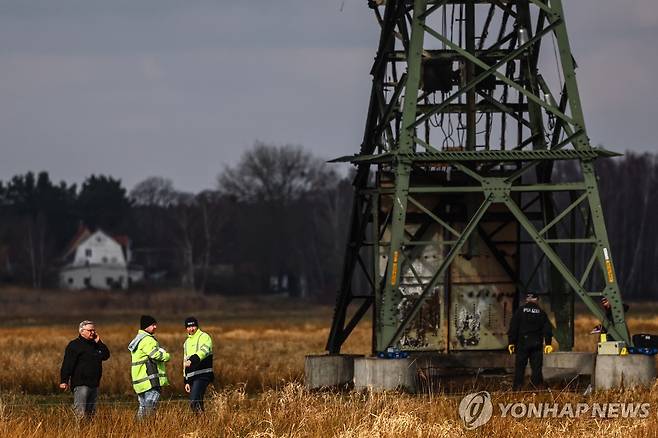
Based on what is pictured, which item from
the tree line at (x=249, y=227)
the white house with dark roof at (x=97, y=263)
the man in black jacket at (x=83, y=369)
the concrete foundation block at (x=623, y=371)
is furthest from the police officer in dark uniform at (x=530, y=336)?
the white house with dark roof at (x=97, y=263)

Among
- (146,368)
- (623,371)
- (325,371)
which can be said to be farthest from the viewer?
(325,371)

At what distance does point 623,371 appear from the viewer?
2486 centimetres

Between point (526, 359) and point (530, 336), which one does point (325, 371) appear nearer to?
point (526, 359)

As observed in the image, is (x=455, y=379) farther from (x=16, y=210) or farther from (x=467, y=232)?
(x=16, y=210)

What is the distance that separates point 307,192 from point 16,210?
95.7ft

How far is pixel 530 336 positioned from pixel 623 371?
1.67 meters

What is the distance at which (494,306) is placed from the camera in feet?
96.6

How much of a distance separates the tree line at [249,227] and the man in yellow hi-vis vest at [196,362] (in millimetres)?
97198

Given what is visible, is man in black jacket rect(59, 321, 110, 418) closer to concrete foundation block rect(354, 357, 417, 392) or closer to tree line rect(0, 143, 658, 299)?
concrete foundation block rect(354, 357, 417, 392)

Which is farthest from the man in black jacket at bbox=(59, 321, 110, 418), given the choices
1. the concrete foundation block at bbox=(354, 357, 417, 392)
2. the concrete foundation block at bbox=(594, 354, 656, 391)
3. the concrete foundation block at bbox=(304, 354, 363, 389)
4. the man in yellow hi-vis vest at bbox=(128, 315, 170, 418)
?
the concrete foundation block at bbox=(594, 354, 656, 391)

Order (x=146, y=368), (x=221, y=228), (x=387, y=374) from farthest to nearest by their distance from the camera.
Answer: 1. (x=221, y=228)
2. (x=387, y=374)
3. (x=146, y=368)

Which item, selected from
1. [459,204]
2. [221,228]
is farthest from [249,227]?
[459,204]

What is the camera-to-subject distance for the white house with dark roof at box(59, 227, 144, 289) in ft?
445

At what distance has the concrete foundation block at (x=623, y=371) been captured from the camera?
2480 cm
